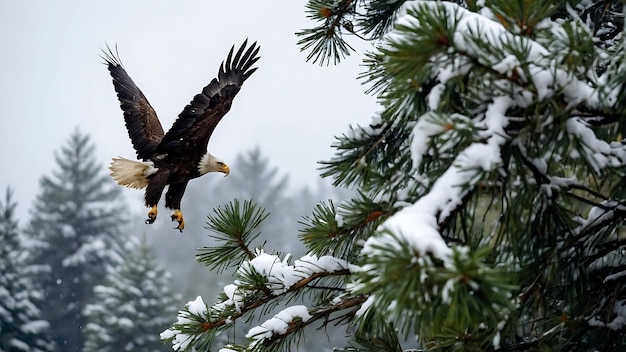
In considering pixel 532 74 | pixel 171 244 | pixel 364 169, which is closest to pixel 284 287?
pixel 364 169

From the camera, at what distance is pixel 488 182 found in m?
1.64

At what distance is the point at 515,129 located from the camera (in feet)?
5.50

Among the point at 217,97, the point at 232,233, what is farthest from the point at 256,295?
the point at 217,97

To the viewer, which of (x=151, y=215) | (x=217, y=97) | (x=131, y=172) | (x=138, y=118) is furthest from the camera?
(x=138, y=118)

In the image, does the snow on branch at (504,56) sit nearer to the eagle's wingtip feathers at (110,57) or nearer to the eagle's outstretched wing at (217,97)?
the eagle's outstretched wing at (217,97)

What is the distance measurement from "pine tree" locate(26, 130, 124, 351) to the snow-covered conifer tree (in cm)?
2514

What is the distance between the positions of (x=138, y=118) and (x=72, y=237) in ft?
80.4

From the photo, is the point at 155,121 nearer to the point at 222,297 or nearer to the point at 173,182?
the point at 173,182

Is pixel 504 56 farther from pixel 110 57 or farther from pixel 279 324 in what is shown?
pixel 110 57

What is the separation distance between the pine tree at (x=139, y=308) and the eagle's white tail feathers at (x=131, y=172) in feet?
47.6

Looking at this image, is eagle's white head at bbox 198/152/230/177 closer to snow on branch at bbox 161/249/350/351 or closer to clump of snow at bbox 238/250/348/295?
snow on branch at bbox 161/249/350/351

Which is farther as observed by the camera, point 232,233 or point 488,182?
point 232,233

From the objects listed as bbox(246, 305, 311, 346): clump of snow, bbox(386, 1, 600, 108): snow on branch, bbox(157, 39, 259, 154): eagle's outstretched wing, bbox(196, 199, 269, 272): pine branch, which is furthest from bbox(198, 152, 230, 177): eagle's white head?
bbox(386, 1, 600, 108): snow on branch

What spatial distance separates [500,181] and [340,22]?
170cm
